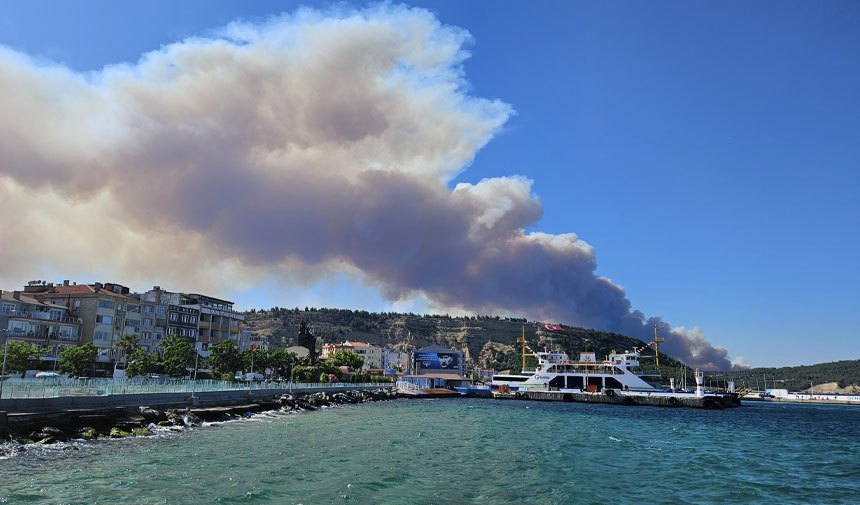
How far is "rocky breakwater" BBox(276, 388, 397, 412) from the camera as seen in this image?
7475 cm

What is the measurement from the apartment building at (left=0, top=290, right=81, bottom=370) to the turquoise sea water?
56.4m

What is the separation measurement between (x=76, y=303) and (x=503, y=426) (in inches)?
3145

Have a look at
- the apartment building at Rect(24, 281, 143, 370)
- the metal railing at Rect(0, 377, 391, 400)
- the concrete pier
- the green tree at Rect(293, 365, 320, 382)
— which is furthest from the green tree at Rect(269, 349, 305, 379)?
the concrete pier

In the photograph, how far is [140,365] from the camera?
8288 centimetres

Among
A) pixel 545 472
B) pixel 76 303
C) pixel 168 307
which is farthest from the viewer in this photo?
pixel 168 307

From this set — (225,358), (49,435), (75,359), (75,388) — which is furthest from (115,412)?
(225,358)

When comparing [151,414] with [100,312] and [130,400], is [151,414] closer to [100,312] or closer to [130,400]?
[130,400]

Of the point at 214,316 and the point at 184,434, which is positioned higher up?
the point at 214,316

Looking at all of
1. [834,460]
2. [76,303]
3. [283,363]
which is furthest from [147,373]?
[834,460]

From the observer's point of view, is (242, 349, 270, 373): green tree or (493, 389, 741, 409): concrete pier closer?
(242, 349, 270, 373): green tree

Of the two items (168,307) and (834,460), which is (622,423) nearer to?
(834,460)

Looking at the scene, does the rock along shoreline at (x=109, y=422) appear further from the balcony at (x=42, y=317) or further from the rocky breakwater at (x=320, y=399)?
the balcony at (x=42, y=317)

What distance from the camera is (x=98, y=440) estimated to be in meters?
37.0

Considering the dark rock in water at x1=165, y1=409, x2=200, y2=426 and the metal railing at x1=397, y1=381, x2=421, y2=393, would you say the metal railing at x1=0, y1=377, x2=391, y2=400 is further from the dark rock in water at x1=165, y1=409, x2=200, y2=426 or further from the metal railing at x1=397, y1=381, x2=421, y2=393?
the metal railing at x1=397, y1=381, x2=421, y2=393
